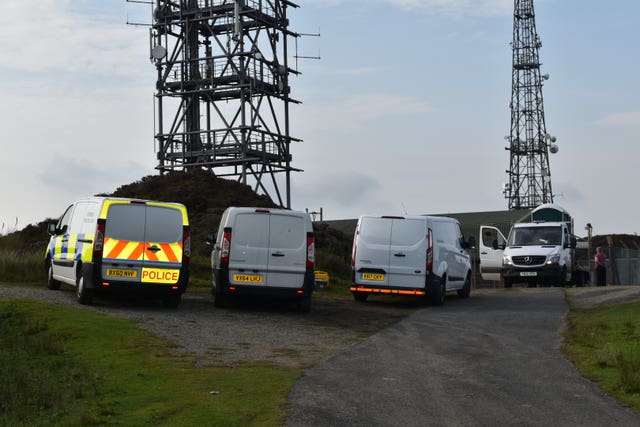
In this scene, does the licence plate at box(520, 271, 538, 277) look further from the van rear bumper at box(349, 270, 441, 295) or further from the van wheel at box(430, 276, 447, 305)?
the van rear bumper at box(349, 270, 441, 295)

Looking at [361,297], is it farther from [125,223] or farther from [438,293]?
[125,223]

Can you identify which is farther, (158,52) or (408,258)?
(158,52)

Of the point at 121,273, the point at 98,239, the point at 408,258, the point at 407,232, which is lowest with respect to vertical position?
the point at 121,273

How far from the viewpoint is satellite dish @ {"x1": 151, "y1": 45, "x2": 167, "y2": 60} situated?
2056 inches

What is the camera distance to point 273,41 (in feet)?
171

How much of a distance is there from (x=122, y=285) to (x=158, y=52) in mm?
35718

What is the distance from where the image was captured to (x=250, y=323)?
17.6m

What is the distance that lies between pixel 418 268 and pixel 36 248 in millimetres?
15035

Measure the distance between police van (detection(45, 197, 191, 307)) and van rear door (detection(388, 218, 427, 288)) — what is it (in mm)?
5325

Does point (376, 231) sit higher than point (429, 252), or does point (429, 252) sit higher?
point (376, 231)

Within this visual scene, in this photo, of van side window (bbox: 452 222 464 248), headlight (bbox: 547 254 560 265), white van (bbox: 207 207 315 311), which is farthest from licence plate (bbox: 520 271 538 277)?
white van (bbox: 207 207 315 311)

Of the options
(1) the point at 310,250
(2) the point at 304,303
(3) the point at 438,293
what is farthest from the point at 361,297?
(1) the point at 310,250

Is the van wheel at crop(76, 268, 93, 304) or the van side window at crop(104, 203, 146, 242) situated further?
the van wheel at crop(76, 268, 93, 304)

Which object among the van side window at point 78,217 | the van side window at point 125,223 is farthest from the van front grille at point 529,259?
the van side window at point 125,223
